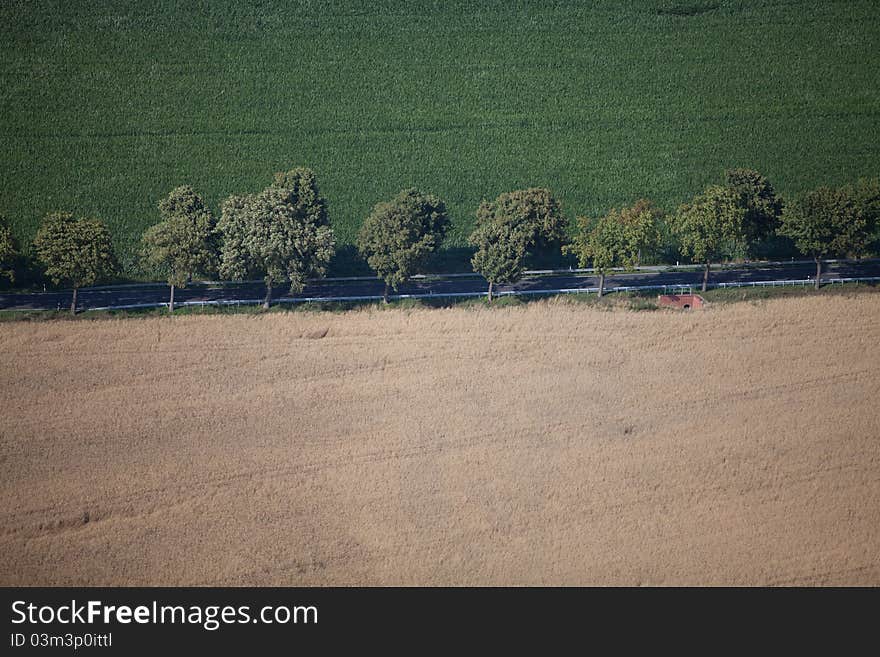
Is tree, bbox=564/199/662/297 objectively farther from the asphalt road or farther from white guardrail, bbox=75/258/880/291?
the asphalt road

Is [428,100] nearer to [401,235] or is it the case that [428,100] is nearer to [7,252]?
[401,235]

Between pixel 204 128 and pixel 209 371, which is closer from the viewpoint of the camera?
pixel 209 371

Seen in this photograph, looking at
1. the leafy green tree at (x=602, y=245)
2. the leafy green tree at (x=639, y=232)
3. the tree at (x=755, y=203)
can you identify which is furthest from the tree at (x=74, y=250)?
the tree at (x=755, y=203)

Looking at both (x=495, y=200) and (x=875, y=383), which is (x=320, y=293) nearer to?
(x=495, y=200)

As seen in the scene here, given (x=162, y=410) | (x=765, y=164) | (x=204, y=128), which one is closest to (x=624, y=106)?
(x=765, y=164)

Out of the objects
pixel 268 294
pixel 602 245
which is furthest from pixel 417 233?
pixel 602 245

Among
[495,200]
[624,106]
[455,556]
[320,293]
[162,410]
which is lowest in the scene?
[455,556]
